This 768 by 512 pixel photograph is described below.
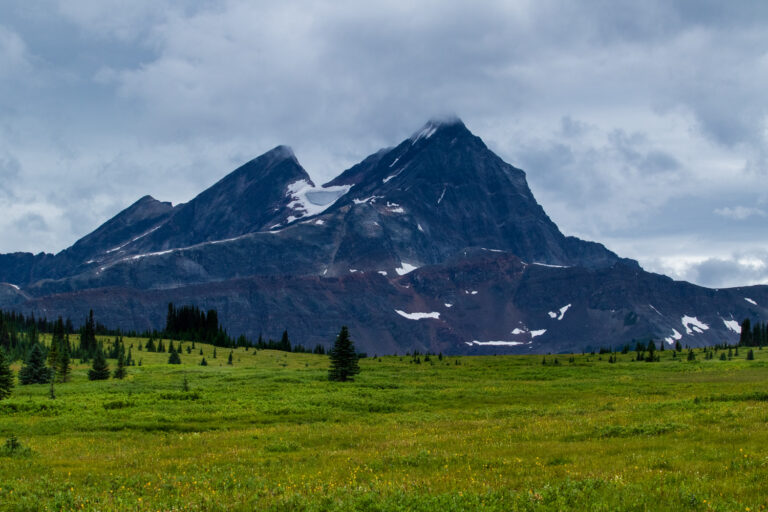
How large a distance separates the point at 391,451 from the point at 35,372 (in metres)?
65.1

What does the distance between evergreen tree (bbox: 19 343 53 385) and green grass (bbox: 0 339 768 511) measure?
30034 mm

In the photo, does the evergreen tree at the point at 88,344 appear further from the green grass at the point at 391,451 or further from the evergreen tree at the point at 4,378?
the green grass at the point at 391,451

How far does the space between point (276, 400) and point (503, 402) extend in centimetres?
1657

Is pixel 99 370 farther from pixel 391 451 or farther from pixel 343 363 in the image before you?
pixel 391 451

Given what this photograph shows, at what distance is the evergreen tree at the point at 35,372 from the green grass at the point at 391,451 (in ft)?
98.5

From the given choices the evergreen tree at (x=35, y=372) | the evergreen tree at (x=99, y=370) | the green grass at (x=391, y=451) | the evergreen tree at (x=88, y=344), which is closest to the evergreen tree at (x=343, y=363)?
the green grass at (x=391, y=451)

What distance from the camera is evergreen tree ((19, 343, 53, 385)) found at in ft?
242

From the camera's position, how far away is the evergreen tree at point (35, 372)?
73750mm

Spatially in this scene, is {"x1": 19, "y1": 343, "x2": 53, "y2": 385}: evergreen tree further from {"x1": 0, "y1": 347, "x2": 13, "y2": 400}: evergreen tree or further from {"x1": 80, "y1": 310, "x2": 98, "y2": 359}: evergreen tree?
{"x1": 80, "y1": 310, "x2": 98, "y2": 359}: evergreen tree

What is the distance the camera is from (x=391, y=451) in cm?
2369

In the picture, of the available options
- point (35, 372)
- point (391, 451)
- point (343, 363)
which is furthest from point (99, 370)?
point (391, 451)

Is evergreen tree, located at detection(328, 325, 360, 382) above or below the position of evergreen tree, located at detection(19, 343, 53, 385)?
above

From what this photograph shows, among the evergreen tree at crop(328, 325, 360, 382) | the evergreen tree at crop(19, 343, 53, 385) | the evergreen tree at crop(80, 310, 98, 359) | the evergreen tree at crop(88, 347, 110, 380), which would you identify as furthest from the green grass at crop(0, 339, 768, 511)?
the evergreen tree at crop(80, 310, 98, 359)

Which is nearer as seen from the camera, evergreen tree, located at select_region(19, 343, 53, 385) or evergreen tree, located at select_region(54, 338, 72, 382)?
evergreen tree, located at select_region(19, 343, 53, 385)
